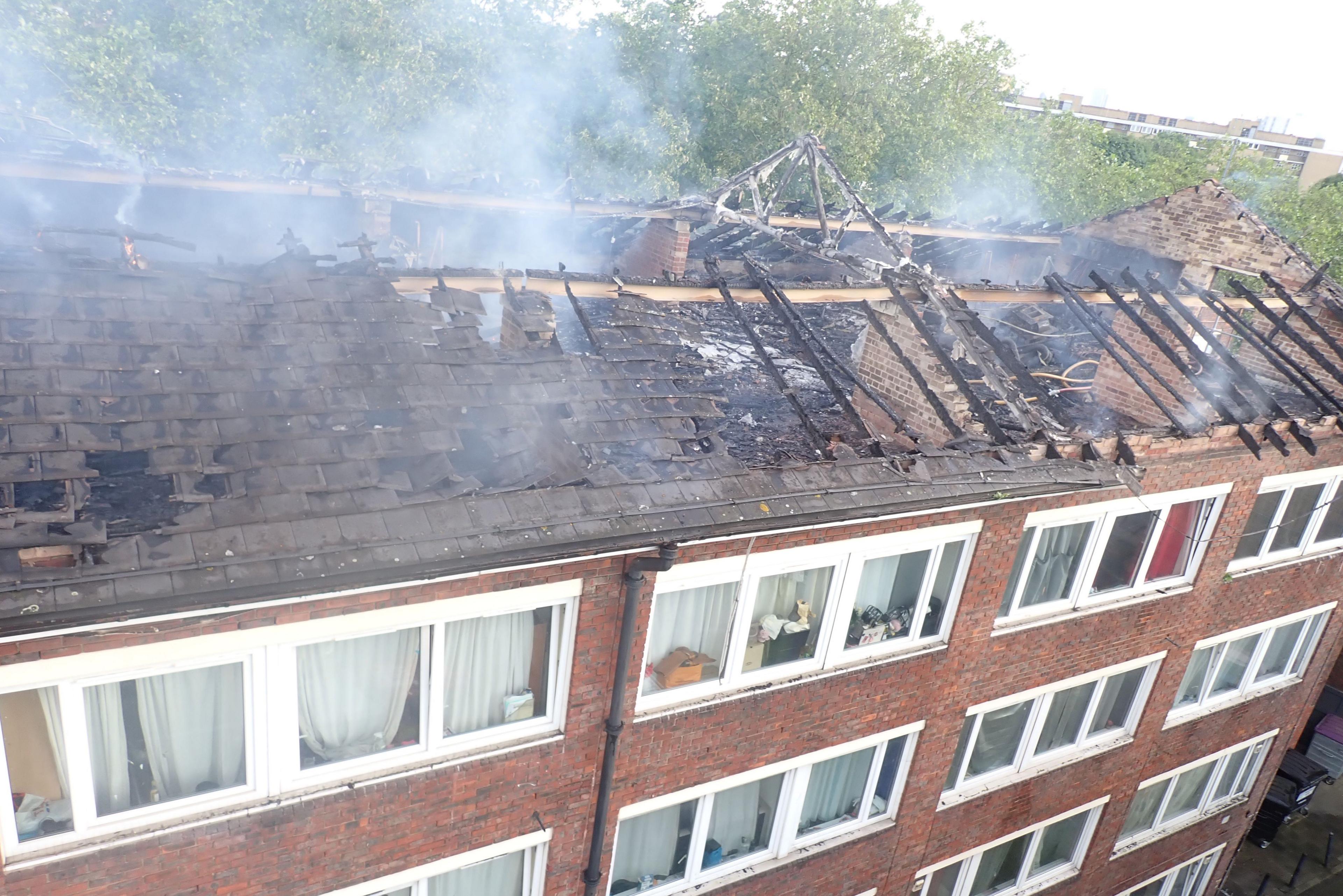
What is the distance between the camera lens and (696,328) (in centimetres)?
941

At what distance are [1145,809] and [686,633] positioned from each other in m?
10.7

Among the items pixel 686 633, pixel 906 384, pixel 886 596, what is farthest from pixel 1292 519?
pixel 686 633

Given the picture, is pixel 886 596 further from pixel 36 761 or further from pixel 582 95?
pixel 582 95

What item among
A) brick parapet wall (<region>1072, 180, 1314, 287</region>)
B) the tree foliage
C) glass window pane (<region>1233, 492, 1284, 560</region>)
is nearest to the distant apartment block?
the tree foliage

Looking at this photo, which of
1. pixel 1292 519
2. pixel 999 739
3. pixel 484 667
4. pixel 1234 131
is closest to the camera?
pixel 484 667

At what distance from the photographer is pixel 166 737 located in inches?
210

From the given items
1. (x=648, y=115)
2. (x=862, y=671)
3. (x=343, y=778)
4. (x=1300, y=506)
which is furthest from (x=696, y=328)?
(x=648, y=115)

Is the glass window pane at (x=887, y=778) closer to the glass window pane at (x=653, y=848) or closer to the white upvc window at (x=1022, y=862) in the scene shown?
the white upvc window at (x=1022, y=862)

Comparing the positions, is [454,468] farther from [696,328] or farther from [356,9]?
[356,9]

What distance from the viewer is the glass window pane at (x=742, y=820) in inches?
330

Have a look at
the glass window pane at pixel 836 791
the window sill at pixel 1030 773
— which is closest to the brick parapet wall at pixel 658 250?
the glass window pane at pixel 836 791

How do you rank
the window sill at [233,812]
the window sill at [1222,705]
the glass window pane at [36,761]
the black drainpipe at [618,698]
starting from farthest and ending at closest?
the window sill at [1222,705], the black drainpipe at [618,698], the window sill at [233,812], the glass window pane at [36,761]

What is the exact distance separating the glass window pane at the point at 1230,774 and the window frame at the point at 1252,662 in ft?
4.92

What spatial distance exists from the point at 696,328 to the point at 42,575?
266 inches
